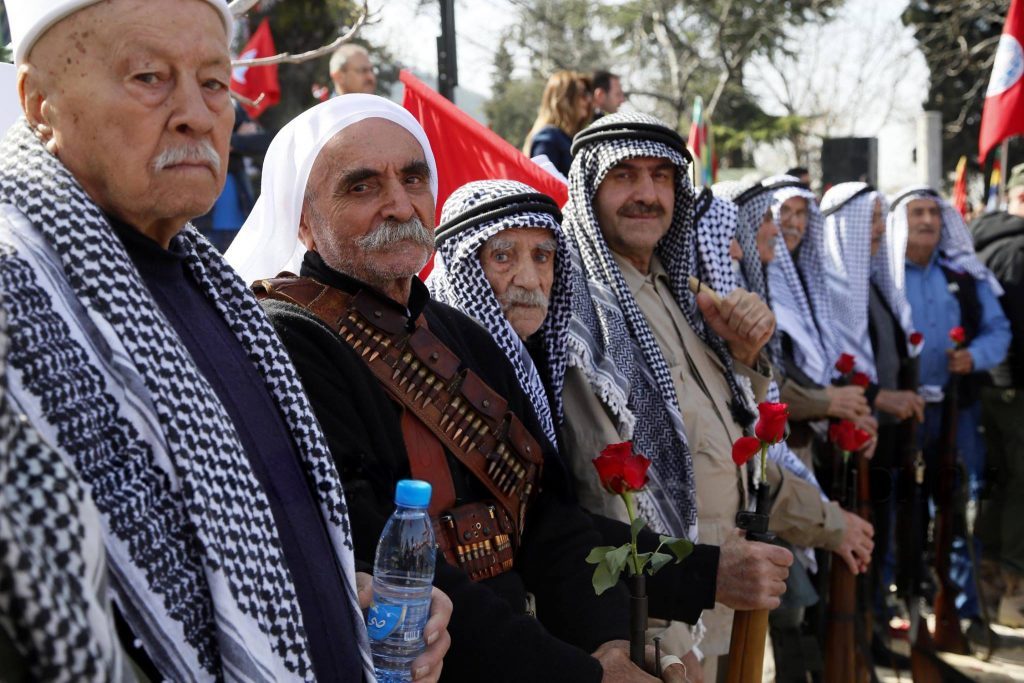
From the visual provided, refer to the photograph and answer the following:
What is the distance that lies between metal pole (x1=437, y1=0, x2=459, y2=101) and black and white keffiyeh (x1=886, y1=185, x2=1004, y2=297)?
311 cm

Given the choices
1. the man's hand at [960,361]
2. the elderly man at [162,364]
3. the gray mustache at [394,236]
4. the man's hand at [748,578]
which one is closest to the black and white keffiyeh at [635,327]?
the man's hand at [748,578]

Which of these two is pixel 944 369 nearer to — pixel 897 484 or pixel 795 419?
pixel 897 484

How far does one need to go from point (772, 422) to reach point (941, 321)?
14.3ft

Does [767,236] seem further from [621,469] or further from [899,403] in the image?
[621,469]

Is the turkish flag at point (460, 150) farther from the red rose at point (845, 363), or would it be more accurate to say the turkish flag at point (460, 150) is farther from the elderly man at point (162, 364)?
the elderly man at point (162, 364)

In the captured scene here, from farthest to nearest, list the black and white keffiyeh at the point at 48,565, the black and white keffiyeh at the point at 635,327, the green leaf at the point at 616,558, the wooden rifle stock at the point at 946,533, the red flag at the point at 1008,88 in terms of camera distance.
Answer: the red flag at the point at 1008,88, the wooden rifle stock at the point at 946,533, the black and white keffiyeh at the point at 635,327, the green leaf at the point at 616,558, the black and white keffiyeh at the point at 48,565

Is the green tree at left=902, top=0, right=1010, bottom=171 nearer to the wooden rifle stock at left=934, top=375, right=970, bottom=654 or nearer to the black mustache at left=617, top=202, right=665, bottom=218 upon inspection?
the wooden rifle stock at left=934, top=375, right=970, bottom=654

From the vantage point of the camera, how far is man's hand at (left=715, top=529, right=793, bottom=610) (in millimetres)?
3223

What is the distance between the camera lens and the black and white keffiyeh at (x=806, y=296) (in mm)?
5758

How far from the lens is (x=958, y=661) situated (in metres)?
6.34

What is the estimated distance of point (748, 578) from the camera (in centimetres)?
322

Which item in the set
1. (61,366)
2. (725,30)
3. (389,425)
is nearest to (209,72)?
(61,366)

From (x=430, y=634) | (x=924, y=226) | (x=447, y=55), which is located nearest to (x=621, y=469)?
(x=430, y=634)

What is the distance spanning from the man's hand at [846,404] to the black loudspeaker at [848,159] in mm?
5767
